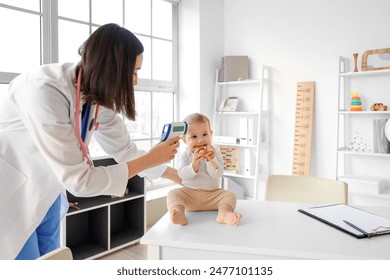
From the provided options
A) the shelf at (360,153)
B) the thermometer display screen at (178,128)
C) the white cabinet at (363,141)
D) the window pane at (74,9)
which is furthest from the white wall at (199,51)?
the thermometer display screen at (178,128)

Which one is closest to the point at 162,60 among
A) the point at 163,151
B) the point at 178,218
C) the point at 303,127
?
the point at 303,127

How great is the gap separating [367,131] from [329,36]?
1.03 metres

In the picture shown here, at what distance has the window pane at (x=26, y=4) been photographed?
242 centimetres

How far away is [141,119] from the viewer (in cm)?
354

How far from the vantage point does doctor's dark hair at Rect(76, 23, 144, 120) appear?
109 cm

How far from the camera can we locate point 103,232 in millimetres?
2738

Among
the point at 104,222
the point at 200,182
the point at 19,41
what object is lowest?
the point at 104,222

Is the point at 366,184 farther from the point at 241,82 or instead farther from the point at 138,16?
the point at 138,16

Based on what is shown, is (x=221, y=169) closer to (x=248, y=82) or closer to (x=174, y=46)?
(x=248, y=82)

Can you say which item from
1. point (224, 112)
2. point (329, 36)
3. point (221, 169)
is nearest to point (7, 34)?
point (221, 169)

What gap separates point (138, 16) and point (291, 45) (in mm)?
1706

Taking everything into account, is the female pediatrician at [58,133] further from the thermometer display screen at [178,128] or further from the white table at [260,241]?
the white table at [260,241]

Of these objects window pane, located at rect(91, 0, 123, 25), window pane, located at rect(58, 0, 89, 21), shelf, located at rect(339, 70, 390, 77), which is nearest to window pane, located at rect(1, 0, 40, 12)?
window pane, located at rect(58, 0, 89, 21)

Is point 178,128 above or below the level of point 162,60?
below
